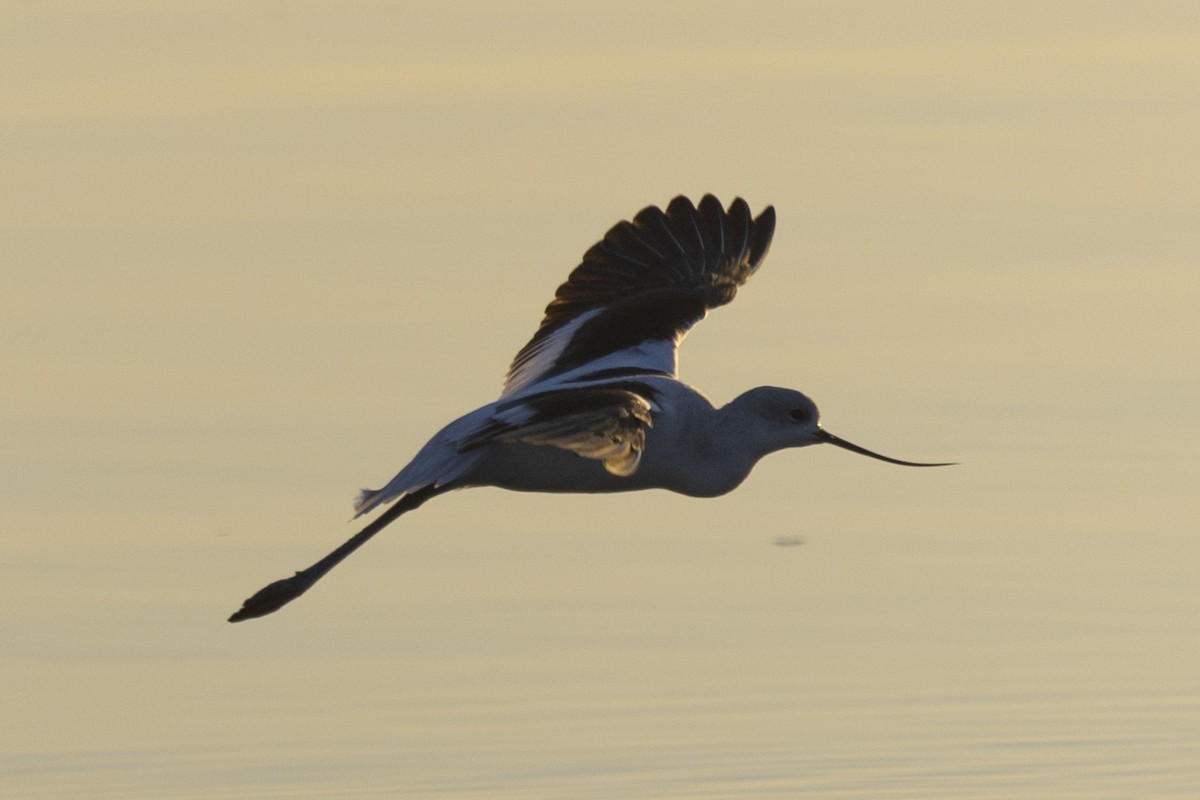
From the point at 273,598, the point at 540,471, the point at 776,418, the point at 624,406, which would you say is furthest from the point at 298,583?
the point at 776,418

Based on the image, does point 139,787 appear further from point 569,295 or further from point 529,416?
point 569,295

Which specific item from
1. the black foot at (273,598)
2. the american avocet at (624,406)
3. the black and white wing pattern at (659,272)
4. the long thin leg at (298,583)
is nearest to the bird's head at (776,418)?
the american avocet at (624,406)

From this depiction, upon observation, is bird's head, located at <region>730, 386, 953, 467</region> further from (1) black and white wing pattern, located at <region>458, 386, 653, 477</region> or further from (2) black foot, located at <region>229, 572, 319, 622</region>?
(2) black foot, located at <region>229, 572, 319, 622</region>

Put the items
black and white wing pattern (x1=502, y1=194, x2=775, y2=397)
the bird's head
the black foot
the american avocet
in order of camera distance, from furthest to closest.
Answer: black and white wing pattern (x1=502, y1=194, x2=775, y2=397), the bird's head, the black foot, the american avocet

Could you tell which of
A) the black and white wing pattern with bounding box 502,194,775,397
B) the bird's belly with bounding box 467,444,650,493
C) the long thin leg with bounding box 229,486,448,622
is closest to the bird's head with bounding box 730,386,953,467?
the bird's belly with bounding box 467,444,650,493

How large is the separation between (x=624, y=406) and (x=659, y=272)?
3.08 metres

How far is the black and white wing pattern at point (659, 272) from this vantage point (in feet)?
50.0

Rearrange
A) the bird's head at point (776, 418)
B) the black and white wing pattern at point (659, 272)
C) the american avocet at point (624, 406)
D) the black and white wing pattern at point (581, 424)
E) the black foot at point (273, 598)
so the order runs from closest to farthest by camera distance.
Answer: the black and white wing pattern at point (581, 424), the american avocet at point (624, 406), the black foot at point (273, 598), the bird's head at point (776, 418), the black and white wing pattern at point (659, 272)

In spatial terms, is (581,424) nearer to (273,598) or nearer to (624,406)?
(624,406)

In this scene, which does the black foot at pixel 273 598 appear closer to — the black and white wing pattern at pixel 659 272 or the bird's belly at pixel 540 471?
the bird's belly at pixel 540 471

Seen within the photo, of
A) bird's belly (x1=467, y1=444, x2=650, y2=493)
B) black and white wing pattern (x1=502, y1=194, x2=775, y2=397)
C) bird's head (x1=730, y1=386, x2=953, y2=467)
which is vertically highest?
black and white wing pattern (x1=502, y1=194, x2=775, y2=397)

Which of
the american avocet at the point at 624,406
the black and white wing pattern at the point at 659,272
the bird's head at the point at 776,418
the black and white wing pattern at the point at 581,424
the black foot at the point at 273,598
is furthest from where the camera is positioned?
the black and white wing pattern at the point at 659,272

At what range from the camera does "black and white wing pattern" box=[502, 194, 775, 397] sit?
15250mm

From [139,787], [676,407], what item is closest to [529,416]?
[676,407]
